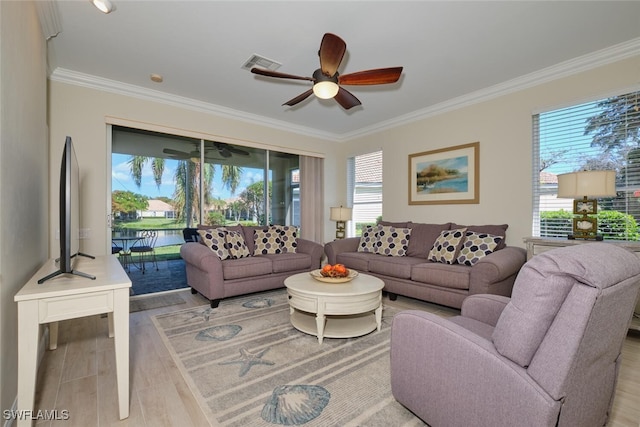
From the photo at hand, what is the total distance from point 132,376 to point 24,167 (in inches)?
61.1

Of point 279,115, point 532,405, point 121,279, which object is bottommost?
point 532,405

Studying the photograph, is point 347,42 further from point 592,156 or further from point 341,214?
point 341,214

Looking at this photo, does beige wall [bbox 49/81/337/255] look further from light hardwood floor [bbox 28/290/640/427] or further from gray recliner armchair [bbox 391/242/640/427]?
gray recliner armchair [bbox 391/242/640/427]

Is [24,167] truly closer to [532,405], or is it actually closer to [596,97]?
[532,405]

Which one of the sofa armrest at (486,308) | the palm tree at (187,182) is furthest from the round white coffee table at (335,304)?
the palm tree at (187,182)

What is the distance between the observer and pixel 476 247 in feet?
10.7

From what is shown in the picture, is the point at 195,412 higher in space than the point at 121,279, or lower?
lower

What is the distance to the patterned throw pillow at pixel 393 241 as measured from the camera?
4.04 meters

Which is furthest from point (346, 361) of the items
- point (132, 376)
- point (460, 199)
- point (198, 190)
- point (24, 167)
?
point (198, 190)

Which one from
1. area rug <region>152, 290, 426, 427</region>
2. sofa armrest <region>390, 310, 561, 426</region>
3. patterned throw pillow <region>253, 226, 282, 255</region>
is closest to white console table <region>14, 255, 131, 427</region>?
area rug <region>152, 290, 426, 427</region>

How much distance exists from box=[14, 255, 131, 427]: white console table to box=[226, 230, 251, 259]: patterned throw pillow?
6.75 feet

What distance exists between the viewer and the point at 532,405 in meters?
1.02

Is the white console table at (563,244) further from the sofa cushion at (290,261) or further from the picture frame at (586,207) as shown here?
the sofa cushion at (290,261)

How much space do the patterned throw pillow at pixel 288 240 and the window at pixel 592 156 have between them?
3125mm
